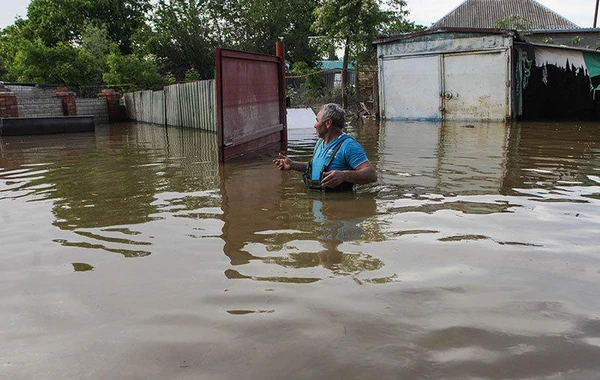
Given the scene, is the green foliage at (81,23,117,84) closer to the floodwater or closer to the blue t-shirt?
the floodwater

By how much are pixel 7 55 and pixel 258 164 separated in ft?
117

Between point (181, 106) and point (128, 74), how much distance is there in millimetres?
8984

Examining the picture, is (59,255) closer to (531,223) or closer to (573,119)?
(531,223)

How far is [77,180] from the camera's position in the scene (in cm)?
675

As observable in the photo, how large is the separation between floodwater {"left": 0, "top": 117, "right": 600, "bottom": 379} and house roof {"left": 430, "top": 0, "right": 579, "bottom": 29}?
30.3 metres

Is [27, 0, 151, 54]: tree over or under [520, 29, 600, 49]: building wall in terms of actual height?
over

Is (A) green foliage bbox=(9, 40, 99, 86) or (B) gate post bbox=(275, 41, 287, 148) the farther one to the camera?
(A) green foliage bbox=(9, 40, 99, 86)

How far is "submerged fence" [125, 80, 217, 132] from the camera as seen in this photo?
14000mm

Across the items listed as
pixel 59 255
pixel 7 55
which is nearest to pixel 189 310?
pixel 59 255

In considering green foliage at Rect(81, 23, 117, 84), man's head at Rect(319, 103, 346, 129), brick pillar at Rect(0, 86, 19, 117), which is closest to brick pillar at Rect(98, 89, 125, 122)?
green foliage at Rect(81, 23, 117, 84)

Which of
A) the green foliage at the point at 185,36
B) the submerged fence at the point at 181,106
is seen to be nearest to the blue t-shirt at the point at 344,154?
the submerged fence at the point at 181,106

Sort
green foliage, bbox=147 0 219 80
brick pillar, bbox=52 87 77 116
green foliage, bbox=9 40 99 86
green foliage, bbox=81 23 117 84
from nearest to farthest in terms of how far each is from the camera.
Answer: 1. brick pillar, bbox=52 87 77 116
2. green foliage, bbox=9 40 99 86
3. green foliage, bbox=81 23 117 84
4. green foliage, bbox=147 0 219 80

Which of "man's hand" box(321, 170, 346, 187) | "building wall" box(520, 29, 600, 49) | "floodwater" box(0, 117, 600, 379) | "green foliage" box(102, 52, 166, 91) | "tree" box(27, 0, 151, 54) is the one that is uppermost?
"tree" box(27, 0, 151, 54)

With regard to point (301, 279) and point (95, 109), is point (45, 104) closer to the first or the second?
point (95, 109)
